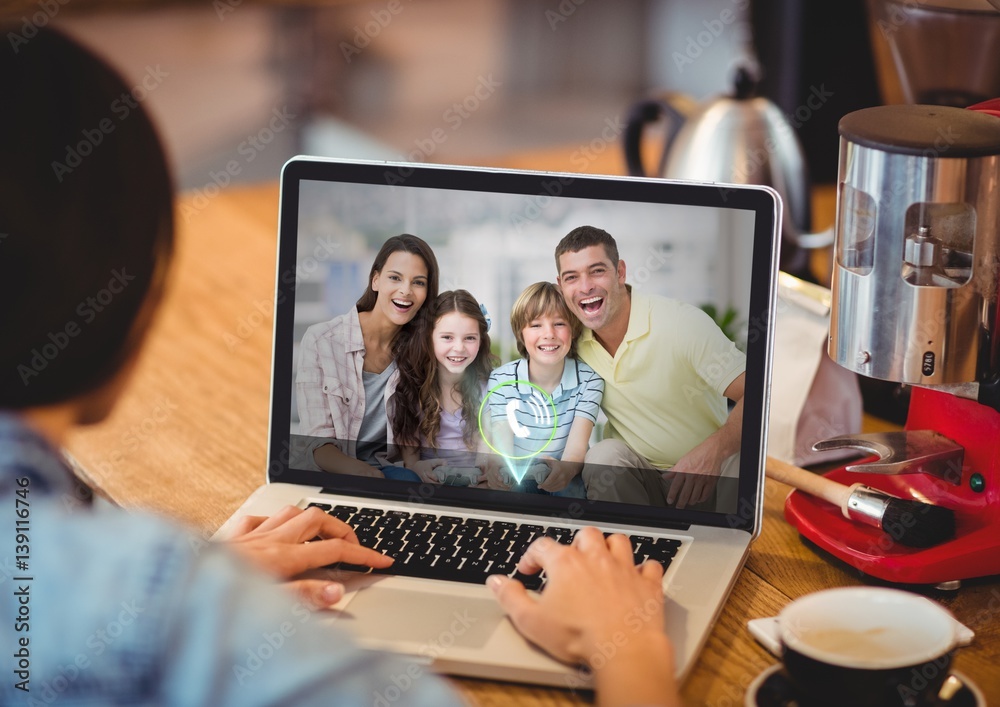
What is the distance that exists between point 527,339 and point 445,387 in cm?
9

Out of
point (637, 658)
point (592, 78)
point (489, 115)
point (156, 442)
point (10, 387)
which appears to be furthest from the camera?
point (592, 78)

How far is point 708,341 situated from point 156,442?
63 centimetres

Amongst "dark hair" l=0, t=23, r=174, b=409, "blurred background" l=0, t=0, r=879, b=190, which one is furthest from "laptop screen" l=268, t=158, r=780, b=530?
"blurred background" l=0, t=0, r=879, b=190

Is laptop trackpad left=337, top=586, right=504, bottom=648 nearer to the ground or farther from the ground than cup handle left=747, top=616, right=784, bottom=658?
farther from the ground

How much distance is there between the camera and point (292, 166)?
105 cm

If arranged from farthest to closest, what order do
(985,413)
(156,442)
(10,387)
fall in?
1. (156,442)
2. (985,413)
3. (10,387)

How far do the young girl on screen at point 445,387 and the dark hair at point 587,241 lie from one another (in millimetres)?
97

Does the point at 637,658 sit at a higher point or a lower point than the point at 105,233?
lower

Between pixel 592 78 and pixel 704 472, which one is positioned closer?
pixel 704 472

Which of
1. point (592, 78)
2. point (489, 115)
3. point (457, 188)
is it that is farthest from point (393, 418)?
point (592, 78)

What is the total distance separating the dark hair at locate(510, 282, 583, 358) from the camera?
1.00 meters

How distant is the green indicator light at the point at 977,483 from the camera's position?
95 cm

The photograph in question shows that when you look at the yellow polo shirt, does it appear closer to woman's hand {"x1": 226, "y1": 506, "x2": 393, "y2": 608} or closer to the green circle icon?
the green circle icon

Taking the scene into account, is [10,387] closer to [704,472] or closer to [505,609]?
[505,609]
